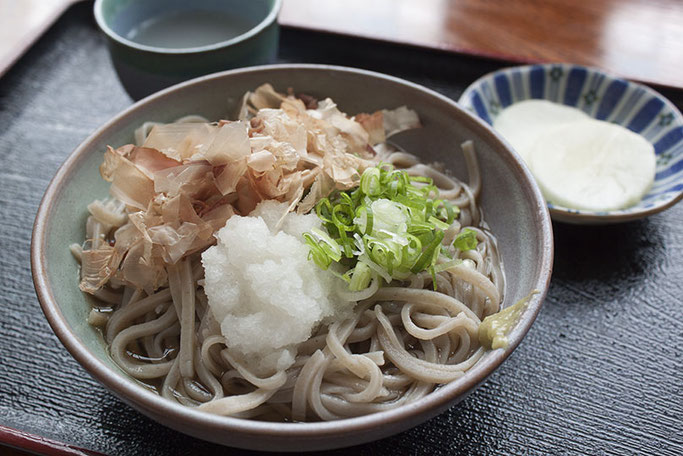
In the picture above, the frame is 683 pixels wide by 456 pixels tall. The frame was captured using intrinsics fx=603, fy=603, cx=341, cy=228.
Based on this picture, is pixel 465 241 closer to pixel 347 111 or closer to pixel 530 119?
pixel 347 111

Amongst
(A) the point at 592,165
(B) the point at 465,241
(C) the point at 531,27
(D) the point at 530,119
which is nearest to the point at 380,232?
→ (B) the point at 465,241

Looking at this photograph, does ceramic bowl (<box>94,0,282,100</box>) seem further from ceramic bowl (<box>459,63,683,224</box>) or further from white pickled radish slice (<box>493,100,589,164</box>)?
white pickled radish slice (<box>493,100,589,164</box>)

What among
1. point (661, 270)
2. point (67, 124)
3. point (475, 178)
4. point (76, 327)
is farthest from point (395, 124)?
point (67, 124)

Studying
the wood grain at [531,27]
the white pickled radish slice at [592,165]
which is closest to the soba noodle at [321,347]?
the white pickled radish slice at [592,165]

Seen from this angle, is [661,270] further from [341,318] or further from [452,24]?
[452,24]

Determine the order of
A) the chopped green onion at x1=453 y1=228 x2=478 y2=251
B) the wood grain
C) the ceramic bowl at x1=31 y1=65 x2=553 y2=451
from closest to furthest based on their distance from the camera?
the ceramic bowl at x1=31 y1=65 x2=553 y2=451, the chopped green onion at x1=453 y1=228 x2=478 y2=251, the wood grain

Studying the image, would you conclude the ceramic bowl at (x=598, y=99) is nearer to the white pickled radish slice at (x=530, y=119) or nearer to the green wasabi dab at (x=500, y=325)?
the white pickled radish slice at (x=530, y=119)

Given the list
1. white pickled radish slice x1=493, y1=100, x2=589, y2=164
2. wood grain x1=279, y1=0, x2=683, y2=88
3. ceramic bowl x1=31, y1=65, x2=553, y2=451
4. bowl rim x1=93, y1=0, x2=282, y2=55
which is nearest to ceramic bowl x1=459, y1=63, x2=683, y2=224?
white pickled radish slice x1=493, y1=100, x2=589, y2=164
